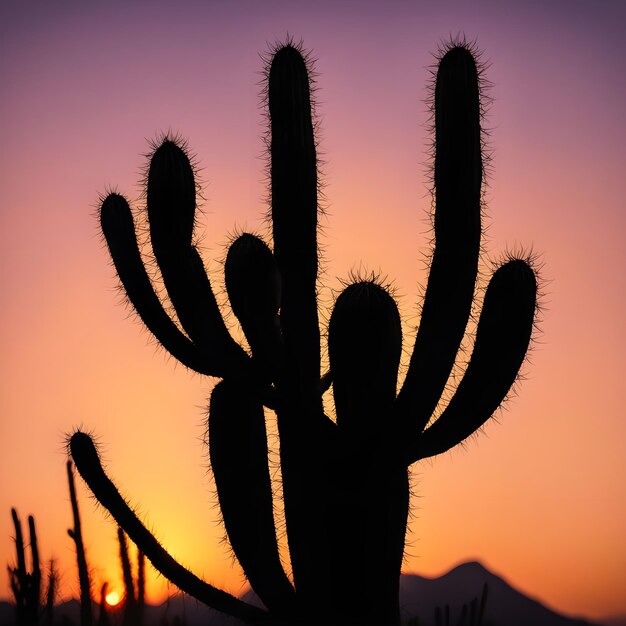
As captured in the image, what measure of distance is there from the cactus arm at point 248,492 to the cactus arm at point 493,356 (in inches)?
51.2

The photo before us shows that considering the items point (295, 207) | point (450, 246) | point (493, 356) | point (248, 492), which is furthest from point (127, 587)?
point (450, 246)

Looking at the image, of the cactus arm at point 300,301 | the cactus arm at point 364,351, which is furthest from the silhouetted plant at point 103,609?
the cactus arm at point 364,351

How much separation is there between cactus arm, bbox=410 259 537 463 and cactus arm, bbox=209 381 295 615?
130 cm

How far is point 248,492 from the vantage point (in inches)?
304

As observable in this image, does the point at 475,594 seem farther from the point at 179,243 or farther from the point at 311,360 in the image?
the point at 179,243

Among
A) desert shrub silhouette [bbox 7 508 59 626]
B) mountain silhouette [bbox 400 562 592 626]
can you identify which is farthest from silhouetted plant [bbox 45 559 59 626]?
mountain silhouette [bbox 400 562 592 626]

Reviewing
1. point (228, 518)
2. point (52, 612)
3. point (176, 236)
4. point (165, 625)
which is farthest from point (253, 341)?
point (165, 625)

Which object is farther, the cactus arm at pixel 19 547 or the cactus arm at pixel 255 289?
the cactus arm at pixel 19 547

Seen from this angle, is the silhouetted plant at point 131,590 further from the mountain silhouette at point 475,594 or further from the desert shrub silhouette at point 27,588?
the mountain silhouette at point 475,594

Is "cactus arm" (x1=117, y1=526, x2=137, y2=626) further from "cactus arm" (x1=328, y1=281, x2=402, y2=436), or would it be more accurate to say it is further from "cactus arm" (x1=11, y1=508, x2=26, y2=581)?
"cactus arm" (x1=328, y1=281, x2=402, y2=436)

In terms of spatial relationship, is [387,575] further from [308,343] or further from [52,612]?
[52,612]

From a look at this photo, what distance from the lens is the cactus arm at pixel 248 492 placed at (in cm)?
762

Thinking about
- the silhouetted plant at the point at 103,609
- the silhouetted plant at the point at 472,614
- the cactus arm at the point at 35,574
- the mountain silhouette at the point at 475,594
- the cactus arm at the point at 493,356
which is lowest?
the mountain silhouette at the point at 475,594

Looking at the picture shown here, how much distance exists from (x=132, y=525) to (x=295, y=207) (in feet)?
9.09
